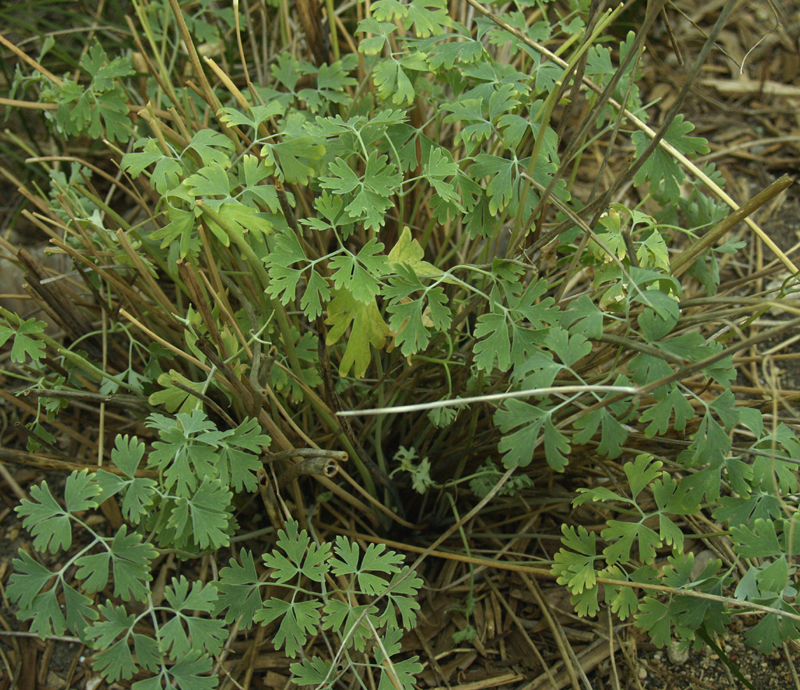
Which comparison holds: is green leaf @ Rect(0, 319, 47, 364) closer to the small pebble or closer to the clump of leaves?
the clump of leaves

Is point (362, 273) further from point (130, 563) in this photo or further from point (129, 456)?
point (130, 563)

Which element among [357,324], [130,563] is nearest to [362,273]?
[357,324]

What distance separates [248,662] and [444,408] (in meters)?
0.69

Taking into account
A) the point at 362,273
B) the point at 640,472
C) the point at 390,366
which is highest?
the point at 362,273

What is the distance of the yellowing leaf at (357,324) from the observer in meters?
1.08

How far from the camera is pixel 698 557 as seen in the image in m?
1.52

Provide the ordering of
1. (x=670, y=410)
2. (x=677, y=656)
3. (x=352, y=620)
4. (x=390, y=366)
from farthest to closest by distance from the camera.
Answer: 1. (x=677, y=656)
2. (x=390, y=366)
3. (x=352, y=620)
4. (x=670, y=410)

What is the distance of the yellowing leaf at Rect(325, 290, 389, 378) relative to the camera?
1083 mm

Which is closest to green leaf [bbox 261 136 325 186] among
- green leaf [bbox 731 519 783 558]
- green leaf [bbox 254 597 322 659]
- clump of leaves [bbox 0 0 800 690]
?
clump of leaves [bbox 0 0 800 690]

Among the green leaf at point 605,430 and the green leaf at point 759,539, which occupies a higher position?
the green leaf at point 605,430

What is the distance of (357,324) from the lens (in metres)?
1.08

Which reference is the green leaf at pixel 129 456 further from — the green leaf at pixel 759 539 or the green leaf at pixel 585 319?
the green leaf at pixel 759 539

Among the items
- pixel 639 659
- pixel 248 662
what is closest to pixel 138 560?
pixel 248 662

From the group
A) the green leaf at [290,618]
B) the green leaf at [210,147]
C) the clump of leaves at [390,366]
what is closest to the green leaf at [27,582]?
the clump of leaves at [390,366]
